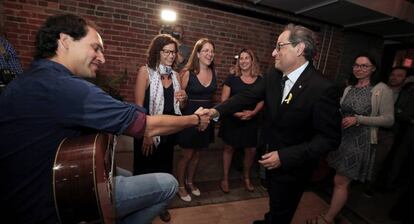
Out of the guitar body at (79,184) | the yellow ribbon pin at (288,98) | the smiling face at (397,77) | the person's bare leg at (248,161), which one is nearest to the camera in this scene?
the guitar body at (79,184)

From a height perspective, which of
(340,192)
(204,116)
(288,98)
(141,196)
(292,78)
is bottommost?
(340,192)

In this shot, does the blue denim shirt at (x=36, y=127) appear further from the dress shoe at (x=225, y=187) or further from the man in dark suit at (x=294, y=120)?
the dress shoe at (x=225, y=187)

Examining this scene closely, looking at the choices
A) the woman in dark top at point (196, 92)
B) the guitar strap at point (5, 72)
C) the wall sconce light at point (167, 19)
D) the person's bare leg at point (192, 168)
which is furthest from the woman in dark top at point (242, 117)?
the guitar strap at point (5, 72)

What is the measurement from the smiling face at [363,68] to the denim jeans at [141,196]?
6.64ft

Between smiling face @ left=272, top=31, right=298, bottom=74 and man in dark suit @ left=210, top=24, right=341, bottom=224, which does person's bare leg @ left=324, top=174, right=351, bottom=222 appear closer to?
man in dark suit @ left=210, top=24, right=341, bottom=224

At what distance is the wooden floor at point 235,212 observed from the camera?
2547 millimetres

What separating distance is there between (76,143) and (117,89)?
3037mm

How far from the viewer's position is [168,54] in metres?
2.45

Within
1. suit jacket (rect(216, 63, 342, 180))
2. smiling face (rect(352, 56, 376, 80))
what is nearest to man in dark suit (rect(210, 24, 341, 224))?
suit jacket (rect(216, 63, 342, 180))

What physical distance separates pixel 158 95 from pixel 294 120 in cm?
130

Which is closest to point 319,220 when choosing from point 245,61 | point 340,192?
point 340,192

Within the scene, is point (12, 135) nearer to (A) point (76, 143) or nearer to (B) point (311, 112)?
(A) point (76, 143)

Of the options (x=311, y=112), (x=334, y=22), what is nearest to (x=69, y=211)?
(x=311, y=112)

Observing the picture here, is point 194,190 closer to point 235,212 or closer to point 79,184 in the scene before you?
point 235,212
